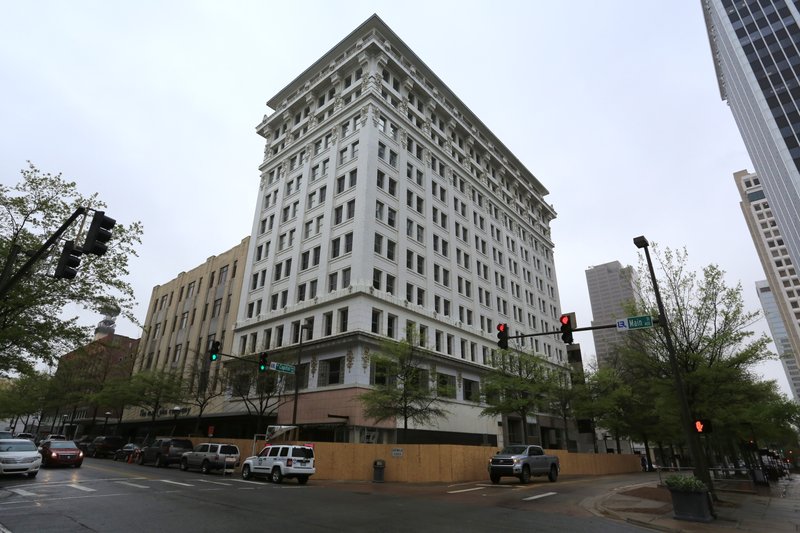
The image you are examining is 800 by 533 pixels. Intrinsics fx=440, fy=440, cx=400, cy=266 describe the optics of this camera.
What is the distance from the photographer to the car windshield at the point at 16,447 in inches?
807

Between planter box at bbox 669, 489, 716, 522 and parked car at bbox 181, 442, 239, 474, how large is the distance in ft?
75.6

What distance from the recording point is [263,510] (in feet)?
38.7

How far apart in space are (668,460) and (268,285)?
2701 inches

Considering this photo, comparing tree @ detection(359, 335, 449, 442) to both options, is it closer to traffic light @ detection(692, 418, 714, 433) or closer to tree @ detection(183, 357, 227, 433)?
traffic light @ detection(692, 418, 714, 433)

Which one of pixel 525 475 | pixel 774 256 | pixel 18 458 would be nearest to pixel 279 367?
pixel 18 458

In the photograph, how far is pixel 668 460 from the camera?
70500mm

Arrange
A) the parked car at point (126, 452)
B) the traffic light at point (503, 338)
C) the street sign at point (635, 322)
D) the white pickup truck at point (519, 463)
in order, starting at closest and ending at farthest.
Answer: the street sign at point (635, 322) → the traffic light at point (503, 338) → the white pickup truck at point (519, 463) → the parked car at point (126, 452)

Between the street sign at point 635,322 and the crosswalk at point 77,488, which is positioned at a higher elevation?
the street sign at point 635,322

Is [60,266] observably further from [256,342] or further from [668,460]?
[668,460]

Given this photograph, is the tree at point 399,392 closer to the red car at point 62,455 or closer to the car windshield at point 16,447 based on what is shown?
the car windshield at point 16,447

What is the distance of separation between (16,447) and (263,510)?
1729 cm

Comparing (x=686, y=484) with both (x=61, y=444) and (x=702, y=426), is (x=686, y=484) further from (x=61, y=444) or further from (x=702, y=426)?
(x=61, y=444)

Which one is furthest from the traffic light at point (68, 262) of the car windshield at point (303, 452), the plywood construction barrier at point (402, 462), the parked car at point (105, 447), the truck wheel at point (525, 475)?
the parked car at point (105, 447)

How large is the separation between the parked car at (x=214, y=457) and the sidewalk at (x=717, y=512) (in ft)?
66.0
